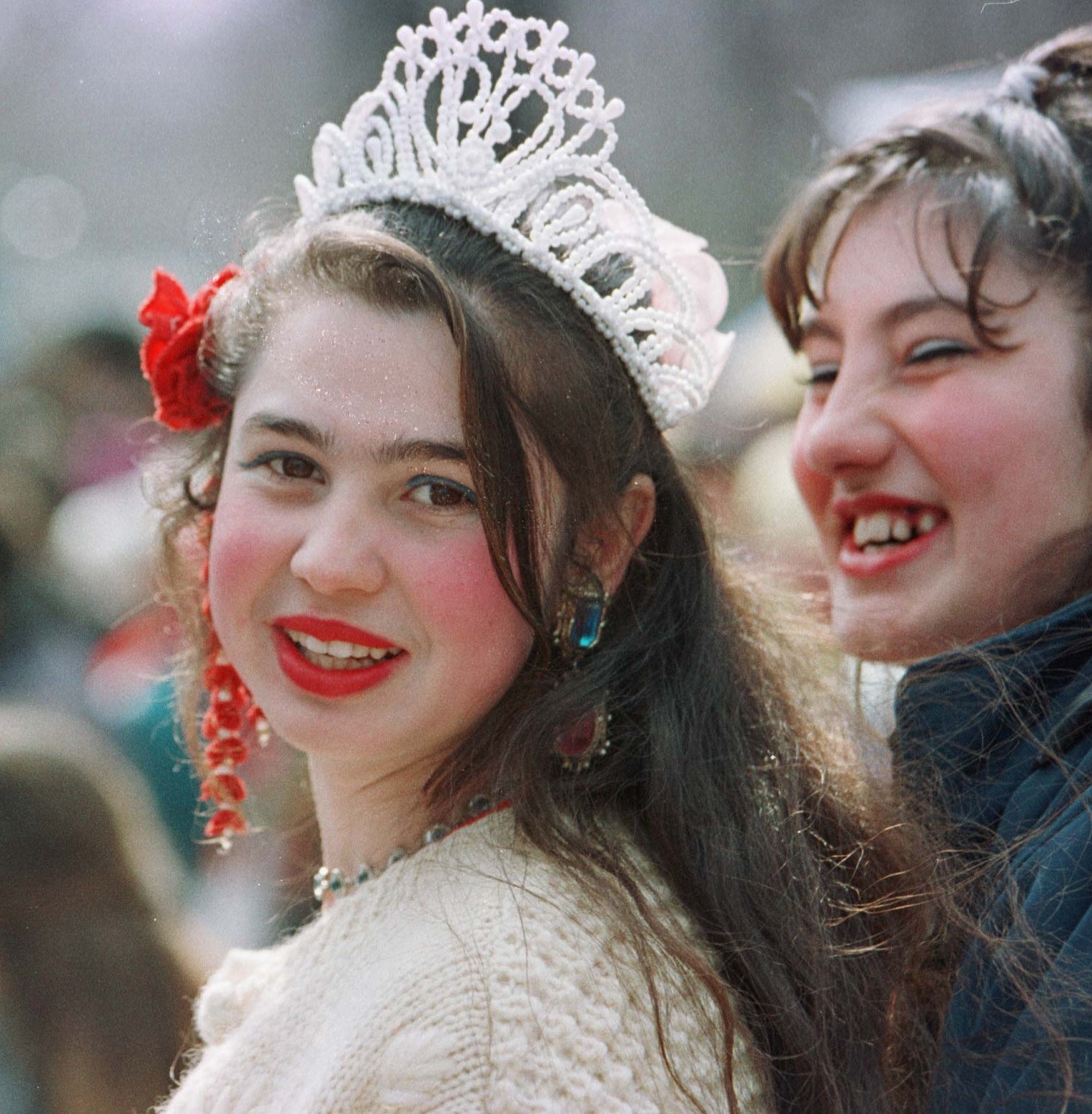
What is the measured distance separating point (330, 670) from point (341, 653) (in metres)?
0.03

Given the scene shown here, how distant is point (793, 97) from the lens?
9.82 ft

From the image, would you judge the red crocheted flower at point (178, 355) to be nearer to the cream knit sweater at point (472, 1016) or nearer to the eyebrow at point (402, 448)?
the eyebrow at point (402, 448)

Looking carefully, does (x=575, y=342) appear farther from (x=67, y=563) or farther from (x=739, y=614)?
(x=67, y=563)

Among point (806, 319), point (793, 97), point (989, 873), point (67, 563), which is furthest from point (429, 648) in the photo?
point (793, 97)

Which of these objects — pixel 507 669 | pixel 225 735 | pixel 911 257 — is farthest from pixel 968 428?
pixel 225 735

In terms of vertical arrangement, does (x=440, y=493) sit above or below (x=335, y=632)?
above

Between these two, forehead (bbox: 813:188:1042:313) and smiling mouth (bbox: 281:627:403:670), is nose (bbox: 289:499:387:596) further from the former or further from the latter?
forehead (bbox: 813:188:1042:313)

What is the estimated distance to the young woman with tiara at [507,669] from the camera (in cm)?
143

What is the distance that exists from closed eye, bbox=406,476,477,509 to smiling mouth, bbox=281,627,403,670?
7.4 inches

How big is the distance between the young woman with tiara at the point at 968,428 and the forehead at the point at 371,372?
74 cm

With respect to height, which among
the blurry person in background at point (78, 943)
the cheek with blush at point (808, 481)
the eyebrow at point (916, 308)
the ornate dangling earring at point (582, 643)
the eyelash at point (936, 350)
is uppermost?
the eyebrow at point (916, 308)

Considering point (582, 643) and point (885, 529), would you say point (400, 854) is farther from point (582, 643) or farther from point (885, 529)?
point (885, 529)

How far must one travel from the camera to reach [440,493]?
1676mm

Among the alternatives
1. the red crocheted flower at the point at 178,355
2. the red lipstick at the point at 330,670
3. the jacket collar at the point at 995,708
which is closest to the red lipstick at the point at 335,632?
the red lipstick at the point at 330,670
